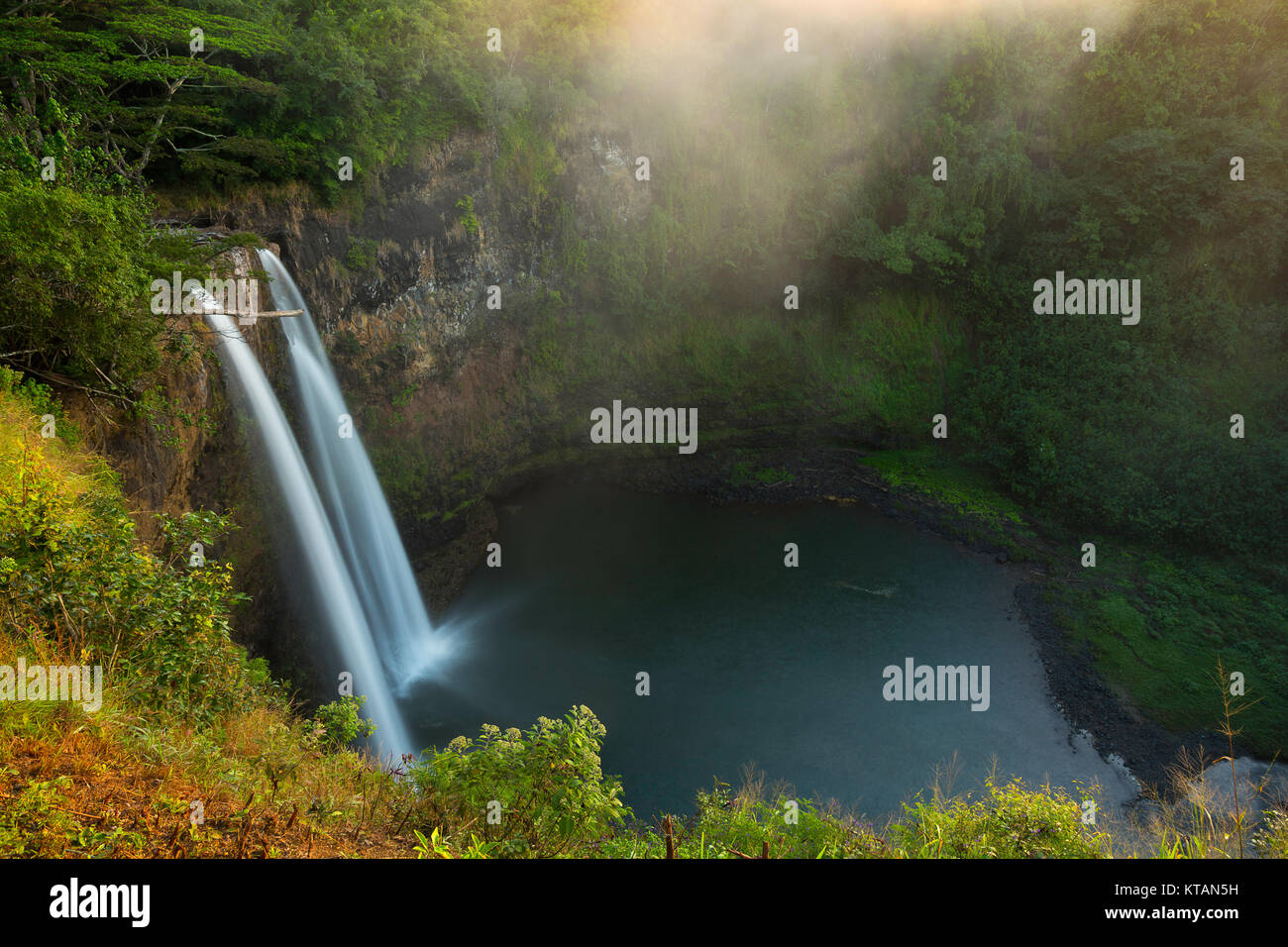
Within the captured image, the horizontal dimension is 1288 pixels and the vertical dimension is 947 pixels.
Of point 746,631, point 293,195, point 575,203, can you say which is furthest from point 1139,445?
point 293,195

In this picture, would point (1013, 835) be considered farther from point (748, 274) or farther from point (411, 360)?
point (748, 274)

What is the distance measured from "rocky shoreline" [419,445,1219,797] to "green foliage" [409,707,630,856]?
38.2 ft

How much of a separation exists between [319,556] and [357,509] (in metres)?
2.62

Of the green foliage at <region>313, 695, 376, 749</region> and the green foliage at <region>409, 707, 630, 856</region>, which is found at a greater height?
the green foliage at <region>313, 695, 376, 749</region>

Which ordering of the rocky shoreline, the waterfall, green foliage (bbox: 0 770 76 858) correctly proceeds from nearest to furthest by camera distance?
1. green foliage (bbox: 0 770 76 858)
2. the waterfall
3. the rocky shoreline

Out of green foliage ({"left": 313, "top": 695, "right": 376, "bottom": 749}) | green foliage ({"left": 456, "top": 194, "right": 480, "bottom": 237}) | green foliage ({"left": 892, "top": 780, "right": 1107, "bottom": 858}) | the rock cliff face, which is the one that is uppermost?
green foliage ({"left": 456, "top": 194, "right": 480, "bottom": 237})

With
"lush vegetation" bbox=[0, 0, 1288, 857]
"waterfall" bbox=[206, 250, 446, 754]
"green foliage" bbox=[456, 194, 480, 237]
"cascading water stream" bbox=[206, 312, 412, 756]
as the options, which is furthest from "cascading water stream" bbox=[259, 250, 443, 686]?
"green foliage" bbox=[456, 194, 480, 237]

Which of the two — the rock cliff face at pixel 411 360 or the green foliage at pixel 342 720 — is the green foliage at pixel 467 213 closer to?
the rock cliff face at pixel 411 360

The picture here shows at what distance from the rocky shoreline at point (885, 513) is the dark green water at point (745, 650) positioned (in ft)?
1.38

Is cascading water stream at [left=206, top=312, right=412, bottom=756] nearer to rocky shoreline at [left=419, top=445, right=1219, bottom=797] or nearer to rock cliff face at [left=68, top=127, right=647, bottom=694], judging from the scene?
rock cliff face at [left=68, top=127, right=647, bottom=694]

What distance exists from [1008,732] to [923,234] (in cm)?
1576

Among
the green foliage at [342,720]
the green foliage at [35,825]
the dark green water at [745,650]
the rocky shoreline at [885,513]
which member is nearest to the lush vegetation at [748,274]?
the green foliage at [342,720]

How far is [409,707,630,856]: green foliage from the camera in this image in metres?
5.80

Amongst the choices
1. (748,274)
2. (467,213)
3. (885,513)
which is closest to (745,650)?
(885,513)
